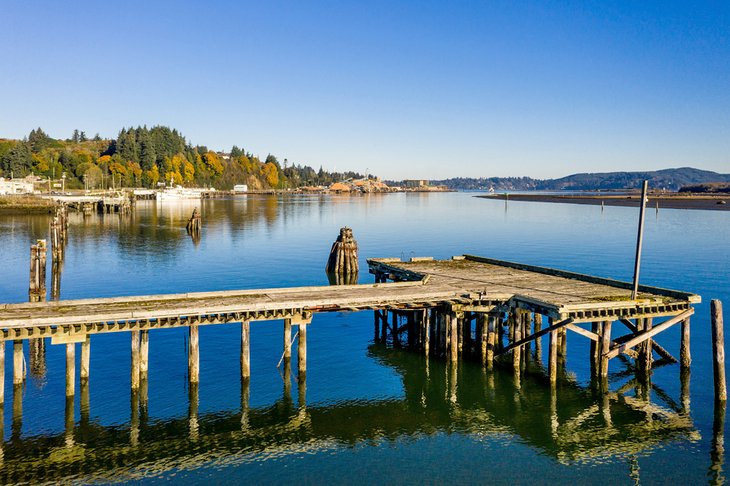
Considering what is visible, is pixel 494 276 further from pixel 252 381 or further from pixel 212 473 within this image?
pixel 212 473

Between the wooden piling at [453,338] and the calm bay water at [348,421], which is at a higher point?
the wooden piling at [453,338]

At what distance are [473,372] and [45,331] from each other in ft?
66.5

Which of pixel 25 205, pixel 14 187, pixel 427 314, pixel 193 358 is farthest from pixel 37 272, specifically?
pixel 14 187

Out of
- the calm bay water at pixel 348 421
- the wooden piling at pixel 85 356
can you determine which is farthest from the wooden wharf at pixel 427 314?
the calm bay water at pixel 348 421

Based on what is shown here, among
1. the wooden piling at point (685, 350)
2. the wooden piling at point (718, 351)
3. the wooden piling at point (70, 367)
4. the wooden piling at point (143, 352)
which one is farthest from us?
the wooden piling at point (685, 350)

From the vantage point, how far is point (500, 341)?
34.4 metres

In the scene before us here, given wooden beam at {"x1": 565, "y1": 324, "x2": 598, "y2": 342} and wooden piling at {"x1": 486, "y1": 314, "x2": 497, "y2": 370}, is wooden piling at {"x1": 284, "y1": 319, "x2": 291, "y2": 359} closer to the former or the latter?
wooden piling at {"x1": 486, "y1": 314, "x2": 497, "y2": 370}

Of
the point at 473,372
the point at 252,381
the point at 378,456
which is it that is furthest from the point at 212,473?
the point at 473,372

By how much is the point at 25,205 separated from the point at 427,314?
138229mm

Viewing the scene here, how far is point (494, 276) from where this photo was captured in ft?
128

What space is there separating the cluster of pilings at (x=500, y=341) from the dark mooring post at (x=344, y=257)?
25196mm

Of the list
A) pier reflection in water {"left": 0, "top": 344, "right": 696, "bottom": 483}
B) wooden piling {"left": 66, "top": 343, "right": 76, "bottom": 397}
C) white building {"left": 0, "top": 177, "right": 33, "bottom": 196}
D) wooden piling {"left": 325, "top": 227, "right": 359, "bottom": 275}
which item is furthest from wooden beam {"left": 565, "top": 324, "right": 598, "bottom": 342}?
white building {"left": 0, "top": 177, "right": 33, "bottom": 196}

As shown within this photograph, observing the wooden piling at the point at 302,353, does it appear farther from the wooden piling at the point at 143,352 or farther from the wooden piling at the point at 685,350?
the wooden piling at the point at 685,350

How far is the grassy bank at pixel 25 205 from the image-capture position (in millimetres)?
139450
